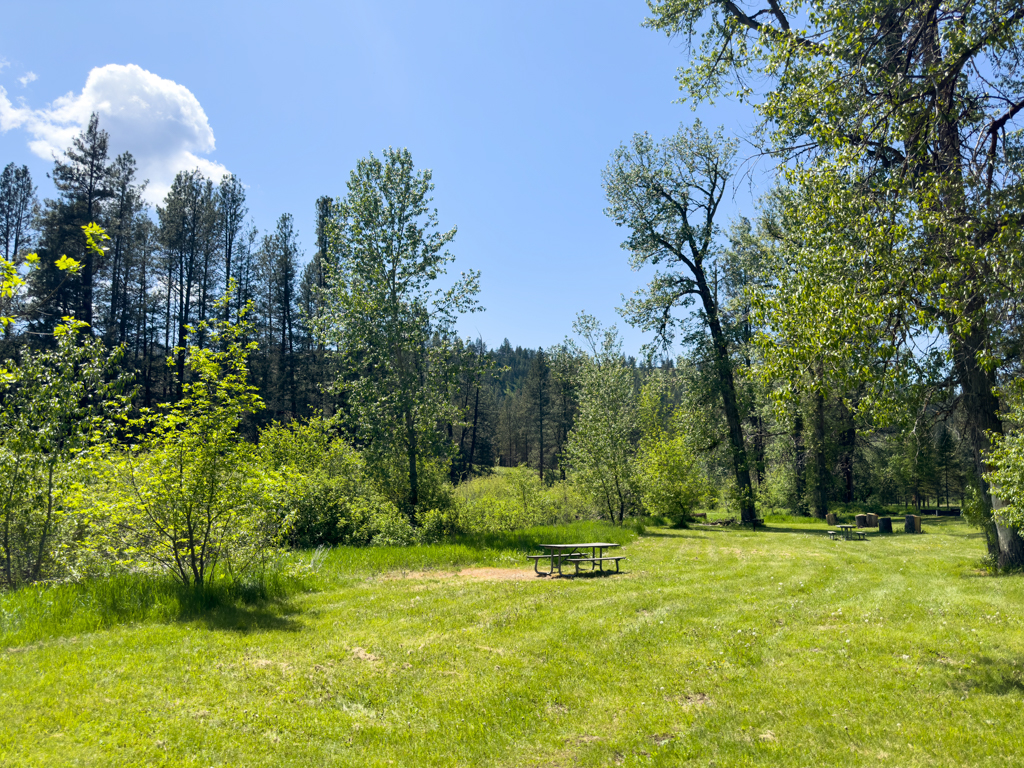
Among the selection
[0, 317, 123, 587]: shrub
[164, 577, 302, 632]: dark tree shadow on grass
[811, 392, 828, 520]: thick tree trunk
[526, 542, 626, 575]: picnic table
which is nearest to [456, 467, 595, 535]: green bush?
[526, 542, 626, 575]: picnic table

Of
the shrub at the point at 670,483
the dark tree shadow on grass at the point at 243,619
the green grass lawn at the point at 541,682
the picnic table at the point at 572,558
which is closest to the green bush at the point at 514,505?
the shrub at the point at 670,483

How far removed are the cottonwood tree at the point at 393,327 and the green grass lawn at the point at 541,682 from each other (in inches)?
330

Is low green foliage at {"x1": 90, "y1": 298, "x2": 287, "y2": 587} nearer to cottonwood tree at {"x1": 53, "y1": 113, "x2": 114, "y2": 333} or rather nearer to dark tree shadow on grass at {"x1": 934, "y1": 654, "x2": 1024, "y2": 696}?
dark tree shadow on grass at {"x1": 934, "y1": 654, "x2": 1024, "y2": 696}

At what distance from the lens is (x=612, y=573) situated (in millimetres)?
12375

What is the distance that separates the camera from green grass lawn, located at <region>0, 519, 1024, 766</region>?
431cm

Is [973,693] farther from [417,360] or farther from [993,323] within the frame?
[417,360]

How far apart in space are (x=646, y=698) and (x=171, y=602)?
6.64m

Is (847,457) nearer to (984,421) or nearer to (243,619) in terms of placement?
(984,421)

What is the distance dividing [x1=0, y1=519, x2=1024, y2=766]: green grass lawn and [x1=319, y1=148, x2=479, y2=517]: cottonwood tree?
27.5 feet

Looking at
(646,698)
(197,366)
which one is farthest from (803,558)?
(197,366)

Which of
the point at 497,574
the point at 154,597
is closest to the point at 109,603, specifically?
the point at 154,597

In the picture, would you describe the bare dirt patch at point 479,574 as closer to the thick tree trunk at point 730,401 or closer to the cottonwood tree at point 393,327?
the cottonwood tree at point 393,327

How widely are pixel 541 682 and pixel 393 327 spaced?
1372 cm

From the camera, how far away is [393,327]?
17.8m
